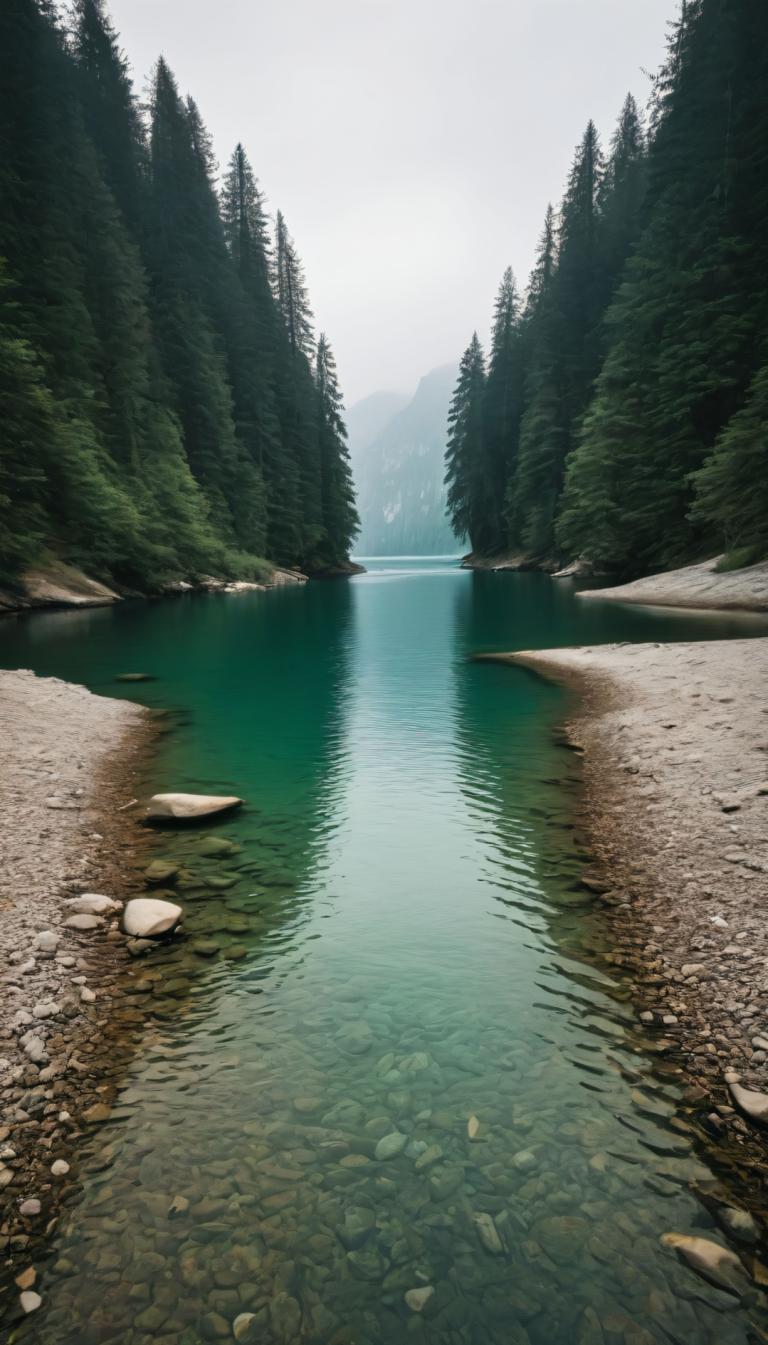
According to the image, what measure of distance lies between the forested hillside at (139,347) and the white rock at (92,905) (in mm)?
23036

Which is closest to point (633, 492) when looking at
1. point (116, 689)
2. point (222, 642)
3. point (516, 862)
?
point (222, 642)

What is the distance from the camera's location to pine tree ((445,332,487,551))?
228 feet

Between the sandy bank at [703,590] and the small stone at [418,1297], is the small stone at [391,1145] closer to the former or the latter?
the small stone at [418,1297]

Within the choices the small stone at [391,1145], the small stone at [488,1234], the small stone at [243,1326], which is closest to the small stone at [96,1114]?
the small stone at [243,1326]

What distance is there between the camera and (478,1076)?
3.95 meters

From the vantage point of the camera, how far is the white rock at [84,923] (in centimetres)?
527

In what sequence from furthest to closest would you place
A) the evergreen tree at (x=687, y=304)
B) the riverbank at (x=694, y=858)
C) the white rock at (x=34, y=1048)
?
the evergreen tree at (x=687, y=304) → the riverbank at (x=694, y=858) → the white rock at (x=34, y=1048)

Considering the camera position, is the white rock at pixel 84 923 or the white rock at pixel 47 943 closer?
the white rock at pixel 47 943

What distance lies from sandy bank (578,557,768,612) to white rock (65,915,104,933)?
23292mm

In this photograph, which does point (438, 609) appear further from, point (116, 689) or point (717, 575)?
point (116, 689)

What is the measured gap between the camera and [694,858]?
612 cm

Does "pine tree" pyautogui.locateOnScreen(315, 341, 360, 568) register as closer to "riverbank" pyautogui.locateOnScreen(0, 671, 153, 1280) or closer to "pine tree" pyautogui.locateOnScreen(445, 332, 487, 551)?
"pine tree" pyautogui.locateOnScreen(445, 332, 487, 551)

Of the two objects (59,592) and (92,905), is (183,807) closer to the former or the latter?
(92,905)

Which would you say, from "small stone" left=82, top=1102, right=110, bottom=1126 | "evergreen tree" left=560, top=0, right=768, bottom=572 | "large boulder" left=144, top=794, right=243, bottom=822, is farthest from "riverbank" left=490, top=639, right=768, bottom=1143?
"evergreen tree" left=560, top=0, right=768, bottom=572
